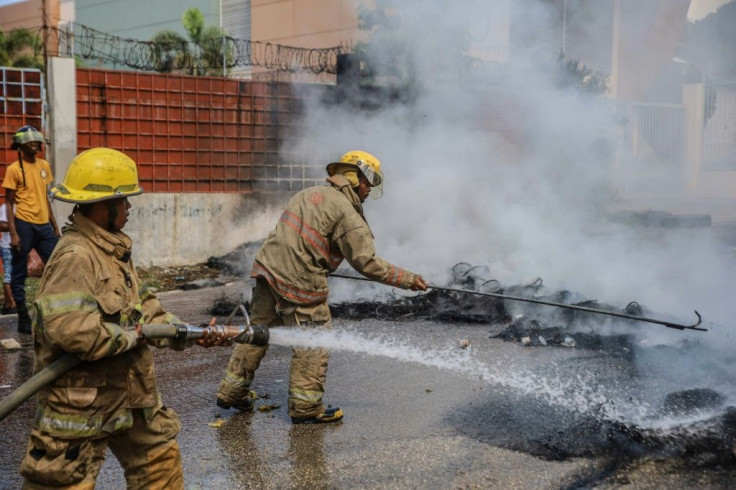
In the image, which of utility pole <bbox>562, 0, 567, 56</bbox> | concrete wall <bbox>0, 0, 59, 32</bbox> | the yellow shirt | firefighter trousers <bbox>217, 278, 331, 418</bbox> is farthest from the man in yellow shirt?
concrete wall <bbox>0, 0, 59, 32</bbox>

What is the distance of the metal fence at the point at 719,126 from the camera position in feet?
49.5

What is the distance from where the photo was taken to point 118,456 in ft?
9.89

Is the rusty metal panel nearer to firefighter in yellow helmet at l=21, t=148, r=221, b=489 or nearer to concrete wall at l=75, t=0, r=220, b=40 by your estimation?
firefighter in yellow helmet at l=21, t=148, r=221, b=489

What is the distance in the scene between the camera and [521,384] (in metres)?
5.38

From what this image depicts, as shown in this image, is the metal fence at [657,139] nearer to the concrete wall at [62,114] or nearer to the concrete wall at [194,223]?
the concrete wall at [194,223]

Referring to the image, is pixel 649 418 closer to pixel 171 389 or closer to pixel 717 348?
pixel 717 348

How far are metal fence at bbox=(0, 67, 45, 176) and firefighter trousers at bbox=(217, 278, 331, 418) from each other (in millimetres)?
5966

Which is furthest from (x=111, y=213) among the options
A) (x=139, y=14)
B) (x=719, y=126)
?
(x=139, y=14)

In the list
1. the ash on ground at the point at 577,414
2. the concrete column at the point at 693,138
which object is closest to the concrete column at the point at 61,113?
the ash on ground at the point at 577,414

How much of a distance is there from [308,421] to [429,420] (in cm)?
71

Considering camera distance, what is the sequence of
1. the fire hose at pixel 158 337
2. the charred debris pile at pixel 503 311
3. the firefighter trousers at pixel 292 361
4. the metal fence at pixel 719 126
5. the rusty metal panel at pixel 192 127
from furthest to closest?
the metal fence at pixel 719 126
the rusty metal panel at pixel 192 127
the charred debris pile at pixel 503 311
the firefighter trousers at pixel 292 361
the fire hose at pixel 158 337

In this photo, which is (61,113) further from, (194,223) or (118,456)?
(118,456)

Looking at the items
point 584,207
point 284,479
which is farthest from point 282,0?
point 284,479

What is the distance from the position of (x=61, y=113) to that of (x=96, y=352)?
780cm
